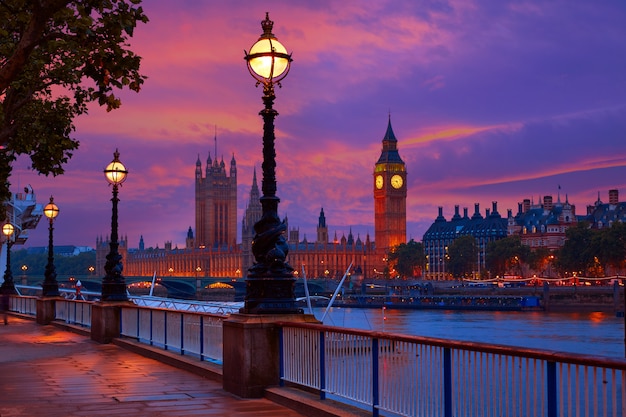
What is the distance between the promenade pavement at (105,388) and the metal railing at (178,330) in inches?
19.1

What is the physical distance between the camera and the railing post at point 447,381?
777 cm

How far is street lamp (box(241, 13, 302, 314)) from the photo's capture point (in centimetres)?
1162

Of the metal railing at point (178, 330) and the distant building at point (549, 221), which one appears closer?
the metal railing at point (178, 330)

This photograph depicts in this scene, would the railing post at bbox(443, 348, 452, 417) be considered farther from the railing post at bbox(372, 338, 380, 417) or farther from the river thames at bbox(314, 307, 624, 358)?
the river thames at bbox(314, 307, 624, 358)

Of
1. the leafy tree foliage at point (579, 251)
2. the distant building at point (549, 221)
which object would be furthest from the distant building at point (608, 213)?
the leafy tree foliage at point (579, 251)

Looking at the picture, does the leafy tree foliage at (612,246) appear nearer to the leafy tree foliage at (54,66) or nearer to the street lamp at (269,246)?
the leafy tree foliage at (54,66)

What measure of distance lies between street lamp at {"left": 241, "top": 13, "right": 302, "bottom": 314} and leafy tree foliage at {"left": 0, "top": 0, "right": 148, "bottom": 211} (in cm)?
181

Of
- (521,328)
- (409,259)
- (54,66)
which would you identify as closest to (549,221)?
(409,259)

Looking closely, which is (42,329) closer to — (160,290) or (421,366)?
(421,366)

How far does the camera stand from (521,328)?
259 ft

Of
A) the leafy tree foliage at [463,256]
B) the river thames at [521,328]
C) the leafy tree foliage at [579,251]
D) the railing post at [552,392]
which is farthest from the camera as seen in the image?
the leafy tree foliage at [463,256]

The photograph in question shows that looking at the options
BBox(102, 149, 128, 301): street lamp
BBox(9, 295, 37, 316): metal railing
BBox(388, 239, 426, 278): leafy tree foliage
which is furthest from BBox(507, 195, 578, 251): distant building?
BBox(102, 149, 128, 301): street lamp

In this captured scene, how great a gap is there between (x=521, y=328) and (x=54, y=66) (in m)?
65.6

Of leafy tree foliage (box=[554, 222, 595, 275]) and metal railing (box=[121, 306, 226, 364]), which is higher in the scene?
leafy tree foliage (box=[554, 222, 595, 275])
